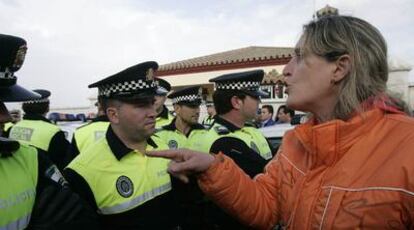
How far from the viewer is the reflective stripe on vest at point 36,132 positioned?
4980 mm

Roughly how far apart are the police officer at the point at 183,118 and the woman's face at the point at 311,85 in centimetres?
374

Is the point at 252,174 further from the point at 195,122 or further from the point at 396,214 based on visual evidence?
the point at 195,122

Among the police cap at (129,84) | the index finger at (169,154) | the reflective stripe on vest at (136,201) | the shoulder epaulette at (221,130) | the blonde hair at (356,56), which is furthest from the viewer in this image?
the shoulder epaulette at (221,130)

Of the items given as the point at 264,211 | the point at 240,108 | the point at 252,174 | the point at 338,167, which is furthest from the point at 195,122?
the point at 338,167

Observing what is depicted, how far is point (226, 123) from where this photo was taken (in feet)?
12.5

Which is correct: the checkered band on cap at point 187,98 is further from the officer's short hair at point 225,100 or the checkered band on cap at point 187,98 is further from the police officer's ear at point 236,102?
the police officer's ear at point 236,102

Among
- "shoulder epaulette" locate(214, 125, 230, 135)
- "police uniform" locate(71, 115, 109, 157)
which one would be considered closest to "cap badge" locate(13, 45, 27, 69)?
"shoulder epaulette" locate(214, 125, 230, 135)

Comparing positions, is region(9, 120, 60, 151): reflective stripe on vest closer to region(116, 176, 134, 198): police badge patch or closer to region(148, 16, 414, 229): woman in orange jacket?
region(116, 176, 134, 198): police badge patch

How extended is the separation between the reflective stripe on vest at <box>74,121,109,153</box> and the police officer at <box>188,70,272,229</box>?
1185 millimetres

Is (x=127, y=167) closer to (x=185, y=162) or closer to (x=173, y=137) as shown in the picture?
(x=185, y=162)

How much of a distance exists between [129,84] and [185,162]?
938 mm

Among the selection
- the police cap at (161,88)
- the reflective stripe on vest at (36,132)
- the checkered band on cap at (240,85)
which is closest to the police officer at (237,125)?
the checkered band on cap at (240,85)

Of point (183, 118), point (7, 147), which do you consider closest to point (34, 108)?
point (183, 118)

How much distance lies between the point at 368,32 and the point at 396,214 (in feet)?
2.46
